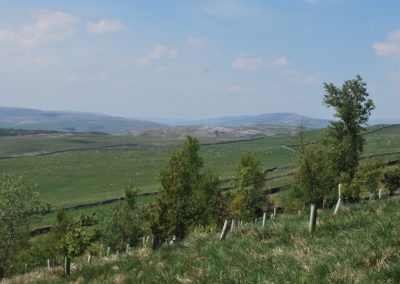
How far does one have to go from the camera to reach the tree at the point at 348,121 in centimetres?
5775

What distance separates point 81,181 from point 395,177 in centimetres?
12431

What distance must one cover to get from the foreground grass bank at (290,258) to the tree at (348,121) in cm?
4480

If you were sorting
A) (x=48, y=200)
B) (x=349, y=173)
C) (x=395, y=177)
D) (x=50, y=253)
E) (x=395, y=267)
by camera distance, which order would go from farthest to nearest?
1. (x=48, y=200)
2. (x=395, y=177)
3. (x=50, y=253)
4. (x=349, y=173)
5. (x=395, y=267)

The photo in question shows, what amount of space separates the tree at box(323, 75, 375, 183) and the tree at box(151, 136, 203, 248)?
71.4 ft

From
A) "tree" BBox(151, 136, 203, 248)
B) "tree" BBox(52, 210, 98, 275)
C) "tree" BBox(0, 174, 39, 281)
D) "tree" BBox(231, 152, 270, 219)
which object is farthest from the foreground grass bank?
"tree" BBox(231, 152, 270, 219)

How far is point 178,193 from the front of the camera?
53.8m

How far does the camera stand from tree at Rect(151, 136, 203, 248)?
31.5 m

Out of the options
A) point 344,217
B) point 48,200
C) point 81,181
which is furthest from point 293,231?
point 81,181

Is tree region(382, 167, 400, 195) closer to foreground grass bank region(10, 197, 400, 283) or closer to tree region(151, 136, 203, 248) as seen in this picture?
tree region(151, 136, 203, 248)

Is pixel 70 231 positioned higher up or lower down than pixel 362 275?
lower down

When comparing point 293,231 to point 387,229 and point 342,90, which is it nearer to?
point 387,229

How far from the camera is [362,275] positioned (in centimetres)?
773

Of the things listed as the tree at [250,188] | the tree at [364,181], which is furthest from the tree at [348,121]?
the tree at [250,188]

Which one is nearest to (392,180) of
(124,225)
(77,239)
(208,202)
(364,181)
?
(364,181)
